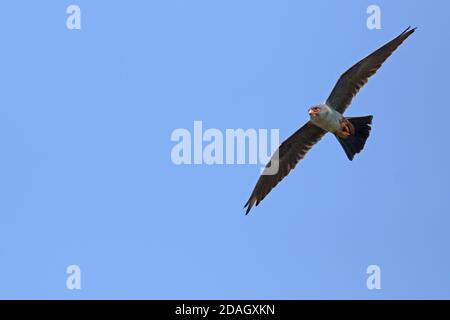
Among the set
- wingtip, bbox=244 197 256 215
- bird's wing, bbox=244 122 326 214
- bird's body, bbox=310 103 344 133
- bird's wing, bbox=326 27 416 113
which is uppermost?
bird's wing, bbox=326 27 416 113

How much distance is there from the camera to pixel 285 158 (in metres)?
20.8

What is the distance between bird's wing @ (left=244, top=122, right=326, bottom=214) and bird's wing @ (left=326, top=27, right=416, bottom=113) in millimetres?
840

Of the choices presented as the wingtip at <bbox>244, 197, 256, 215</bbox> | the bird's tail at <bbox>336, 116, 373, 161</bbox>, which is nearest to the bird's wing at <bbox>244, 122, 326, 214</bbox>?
the wingtip at <bbox>244, 197, 256, 215</bbox>

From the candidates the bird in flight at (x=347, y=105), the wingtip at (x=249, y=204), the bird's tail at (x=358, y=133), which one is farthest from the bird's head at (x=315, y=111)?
the wingtip at (x=249, y=204)

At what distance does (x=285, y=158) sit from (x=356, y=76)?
2.33 meters

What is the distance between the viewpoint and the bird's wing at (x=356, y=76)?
19344 mm

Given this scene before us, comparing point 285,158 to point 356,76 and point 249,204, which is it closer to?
point 249,204

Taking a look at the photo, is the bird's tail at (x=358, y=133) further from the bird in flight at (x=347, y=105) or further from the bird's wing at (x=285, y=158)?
the bird's wing at (x=285, y=158)

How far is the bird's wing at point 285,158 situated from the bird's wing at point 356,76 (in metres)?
0.84

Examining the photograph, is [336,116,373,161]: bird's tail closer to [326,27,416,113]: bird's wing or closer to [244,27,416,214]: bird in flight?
[244,27,416,214]: bird in flight

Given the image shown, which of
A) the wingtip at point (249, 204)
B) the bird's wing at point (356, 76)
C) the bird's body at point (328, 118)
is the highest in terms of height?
the bird's wing at point (356, 76)

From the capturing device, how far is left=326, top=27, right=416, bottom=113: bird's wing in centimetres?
1934

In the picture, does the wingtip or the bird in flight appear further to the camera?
the wingtip
